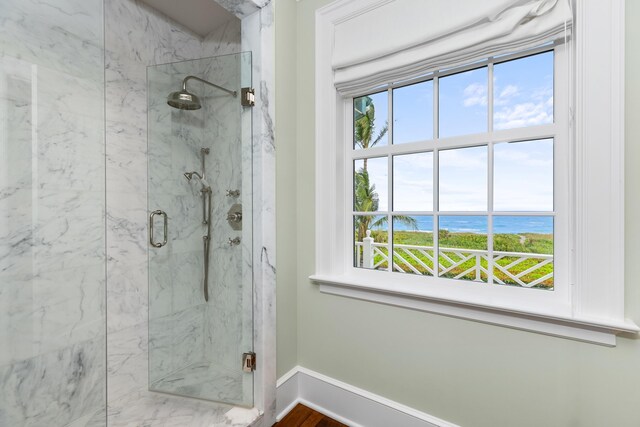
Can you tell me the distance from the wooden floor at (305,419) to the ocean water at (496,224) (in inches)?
44.7

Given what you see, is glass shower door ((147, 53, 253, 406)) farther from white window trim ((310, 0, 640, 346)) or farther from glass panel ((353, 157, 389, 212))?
white window trim ((310, 0, 640, 346))

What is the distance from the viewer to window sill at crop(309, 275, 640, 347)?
958mm

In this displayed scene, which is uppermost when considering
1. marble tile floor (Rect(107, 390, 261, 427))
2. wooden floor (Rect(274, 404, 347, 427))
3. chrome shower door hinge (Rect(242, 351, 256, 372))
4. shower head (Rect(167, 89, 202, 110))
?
shower head (Rect(167, 89, 202, 110))

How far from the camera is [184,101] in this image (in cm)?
168

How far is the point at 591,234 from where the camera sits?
98 centimetres

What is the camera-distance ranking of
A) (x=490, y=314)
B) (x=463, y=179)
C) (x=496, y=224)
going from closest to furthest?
(x=490, y=314), (x=496, y=224), (x=463, y=179)

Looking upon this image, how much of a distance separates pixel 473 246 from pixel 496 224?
0.70 ft

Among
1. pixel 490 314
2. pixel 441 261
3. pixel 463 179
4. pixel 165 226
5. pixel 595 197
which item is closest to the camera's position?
pixel 595 197

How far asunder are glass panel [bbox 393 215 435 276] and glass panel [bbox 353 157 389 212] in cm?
14

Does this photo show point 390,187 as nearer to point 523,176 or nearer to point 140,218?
point 523,176

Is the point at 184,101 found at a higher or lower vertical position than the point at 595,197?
higher

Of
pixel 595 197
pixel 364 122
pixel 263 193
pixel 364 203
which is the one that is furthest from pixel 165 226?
pixel 595 197

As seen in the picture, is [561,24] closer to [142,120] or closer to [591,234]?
[591,234]

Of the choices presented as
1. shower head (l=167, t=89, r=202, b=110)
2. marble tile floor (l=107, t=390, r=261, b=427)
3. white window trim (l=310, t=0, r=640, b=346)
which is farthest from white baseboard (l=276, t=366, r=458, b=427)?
shower head (l=167, t=89, r=202, b=110)
